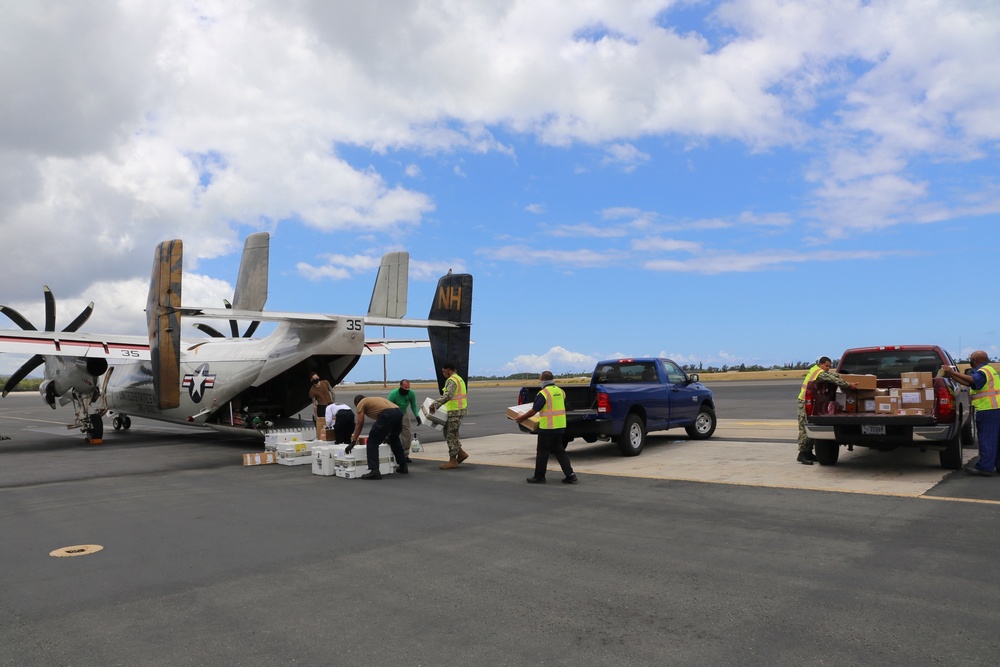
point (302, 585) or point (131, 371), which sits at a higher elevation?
point (131, 371)

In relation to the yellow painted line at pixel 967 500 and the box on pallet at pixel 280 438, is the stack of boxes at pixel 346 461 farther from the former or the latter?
the yellow painted line at pixel 967 500

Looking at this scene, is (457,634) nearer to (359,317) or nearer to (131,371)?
(359,317)

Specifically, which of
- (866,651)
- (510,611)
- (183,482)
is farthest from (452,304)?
(866,651)

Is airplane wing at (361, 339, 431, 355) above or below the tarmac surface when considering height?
above

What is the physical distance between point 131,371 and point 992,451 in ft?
74.1

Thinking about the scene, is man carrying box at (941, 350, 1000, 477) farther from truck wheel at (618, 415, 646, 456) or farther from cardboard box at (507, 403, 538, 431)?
cardboard box at (507, 403, 538, 431)

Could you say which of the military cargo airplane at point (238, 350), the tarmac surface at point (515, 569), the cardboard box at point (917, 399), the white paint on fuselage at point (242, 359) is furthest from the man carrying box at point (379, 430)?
the cardboard box at point (917, 399)

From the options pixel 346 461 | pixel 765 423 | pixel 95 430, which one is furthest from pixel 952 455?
pixel 95 430

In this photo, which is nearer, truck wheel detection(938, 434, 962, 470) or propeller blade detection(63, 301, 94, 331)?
truck wheel detection(938, 434, 962, 470)

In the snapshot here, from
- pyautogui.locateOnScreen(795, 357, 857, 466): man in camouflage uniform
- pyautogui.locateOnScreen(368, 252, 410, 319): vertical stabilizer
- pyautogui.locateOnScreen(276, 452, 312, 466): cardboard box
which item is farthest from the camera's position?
pyautogui.locateOnScreen(368, 252, 410, 319): vertical stabilizer

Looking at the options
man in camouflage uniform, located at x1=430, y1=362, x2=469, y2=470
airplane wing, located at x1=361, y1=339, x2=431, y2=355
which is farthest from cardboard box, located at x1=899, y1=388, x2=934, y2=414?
airplane wing, located at x1=361, y1=339, x2=431, y2=355

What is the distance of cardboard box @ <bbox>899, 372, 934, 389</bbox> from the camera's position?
10316 millimetres

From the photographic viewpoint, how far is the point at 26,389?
89.0 metres

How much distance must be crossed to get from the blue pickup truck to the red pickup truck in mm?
3292
